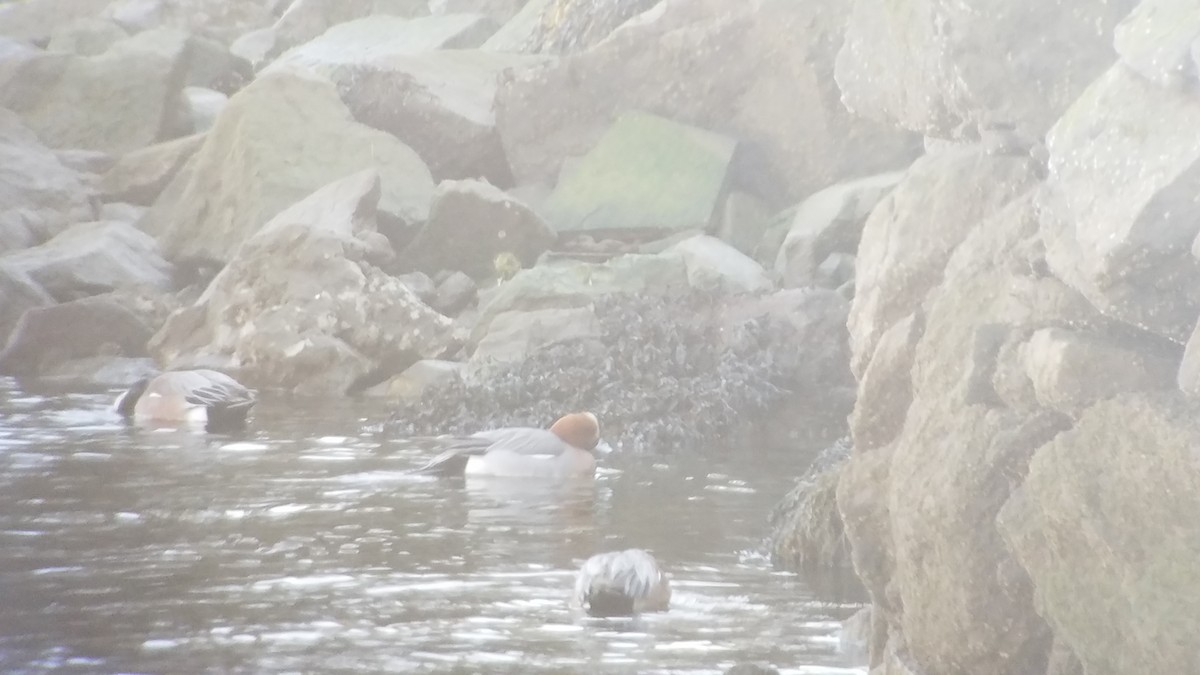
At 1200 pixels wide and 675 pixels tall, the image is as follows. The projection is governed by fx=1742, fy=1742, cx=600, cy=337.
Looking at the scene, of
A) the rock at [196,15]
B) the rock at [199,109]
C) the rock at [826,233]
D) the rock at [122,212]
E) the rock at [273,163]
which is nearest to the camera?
the rock at [826,233]

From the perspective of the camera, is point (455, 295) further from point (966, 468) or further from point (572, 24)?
point (966, 468)

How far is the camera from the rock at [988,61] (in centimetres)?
444

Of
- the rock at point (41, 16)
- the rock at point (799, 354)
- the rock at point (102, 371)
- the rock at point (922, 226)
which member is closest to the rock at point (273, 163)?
the rock at point (102, 371)

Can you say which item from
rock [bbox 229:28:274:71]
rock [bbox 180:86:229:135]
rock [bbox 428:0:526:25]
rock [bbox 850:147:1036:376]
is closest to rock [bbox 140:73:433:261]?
rock [bbox 180:86:229:135]

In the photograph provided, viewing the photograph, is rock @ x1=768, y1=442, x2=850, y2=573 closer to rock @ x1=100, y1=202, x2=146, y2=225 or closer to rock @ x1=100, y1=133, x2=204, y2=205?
rock @ x1=100, y1=202, x2=146, y2=225

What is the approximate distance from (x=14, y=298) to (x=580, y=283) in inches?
215

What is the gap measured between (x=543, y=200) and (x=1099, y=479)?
46.2 feet

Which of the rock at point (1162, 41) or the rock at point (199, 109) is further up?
the rock at point (199, 109)

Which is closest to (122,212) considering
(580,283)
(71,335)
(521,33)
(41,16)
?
(71,335)

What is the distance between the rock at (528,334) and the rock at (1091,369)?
846 cm

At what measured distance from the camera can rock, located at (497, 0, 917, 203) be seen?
16.7 meters

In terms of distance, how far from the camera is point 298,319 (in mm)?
14078

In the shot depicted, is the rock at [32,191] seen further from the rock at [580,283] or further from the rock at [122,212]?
the rock at [580,283]

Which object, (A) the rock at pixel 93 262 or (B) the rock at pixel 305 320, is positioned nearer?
(B) the rock at pixel 305 320
